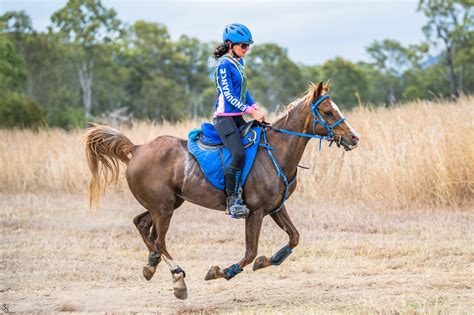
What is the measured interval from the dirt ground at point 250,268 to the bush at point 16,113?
19.6m

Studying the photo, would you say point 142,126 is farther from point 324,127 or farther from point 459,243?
point 324,127

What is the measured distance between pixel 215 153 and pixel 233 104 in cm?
61

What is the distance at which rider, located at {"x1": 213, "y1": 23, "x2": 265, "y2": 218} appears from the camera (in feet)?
24.6

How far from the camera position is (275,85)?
210 ft

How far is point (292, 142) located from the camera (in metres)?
7.70

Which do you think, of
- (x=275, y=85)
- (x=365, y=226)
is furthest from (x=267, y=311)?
(x=275, y=85)

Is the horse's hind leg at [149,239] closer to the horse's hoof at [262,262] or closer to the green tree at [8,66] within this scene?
the horse's hoof at [262,262]

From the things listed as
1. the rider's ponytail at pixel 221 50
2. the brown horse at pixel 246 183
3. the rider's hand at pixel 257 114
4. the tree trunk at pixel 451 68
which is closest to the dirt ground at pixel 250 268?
the brown horse at pixel 246 183

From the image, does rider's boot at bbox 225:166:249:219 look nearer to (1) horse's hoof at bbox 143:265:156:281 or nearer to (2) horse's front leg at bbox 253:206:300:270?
(2) horse's front leg at bbox 253:206:300:270

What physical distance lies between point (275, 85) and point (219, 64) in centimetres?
5674

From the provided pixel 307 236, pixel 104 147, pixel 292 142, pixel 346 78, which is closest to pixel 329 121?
pixel 292 142

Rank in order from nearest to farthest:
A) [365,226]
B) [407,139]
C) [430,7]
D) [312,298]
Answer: [312,298] → [365,226] → [407,139] → [430,7]

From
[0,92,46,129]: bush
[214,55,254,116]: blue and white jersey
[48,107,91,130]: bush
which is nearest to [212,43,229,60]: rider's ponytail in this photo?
[214,55,254,116]: blue and white jersey

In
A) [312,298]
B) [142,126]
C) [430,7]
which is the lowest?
[312,298]
